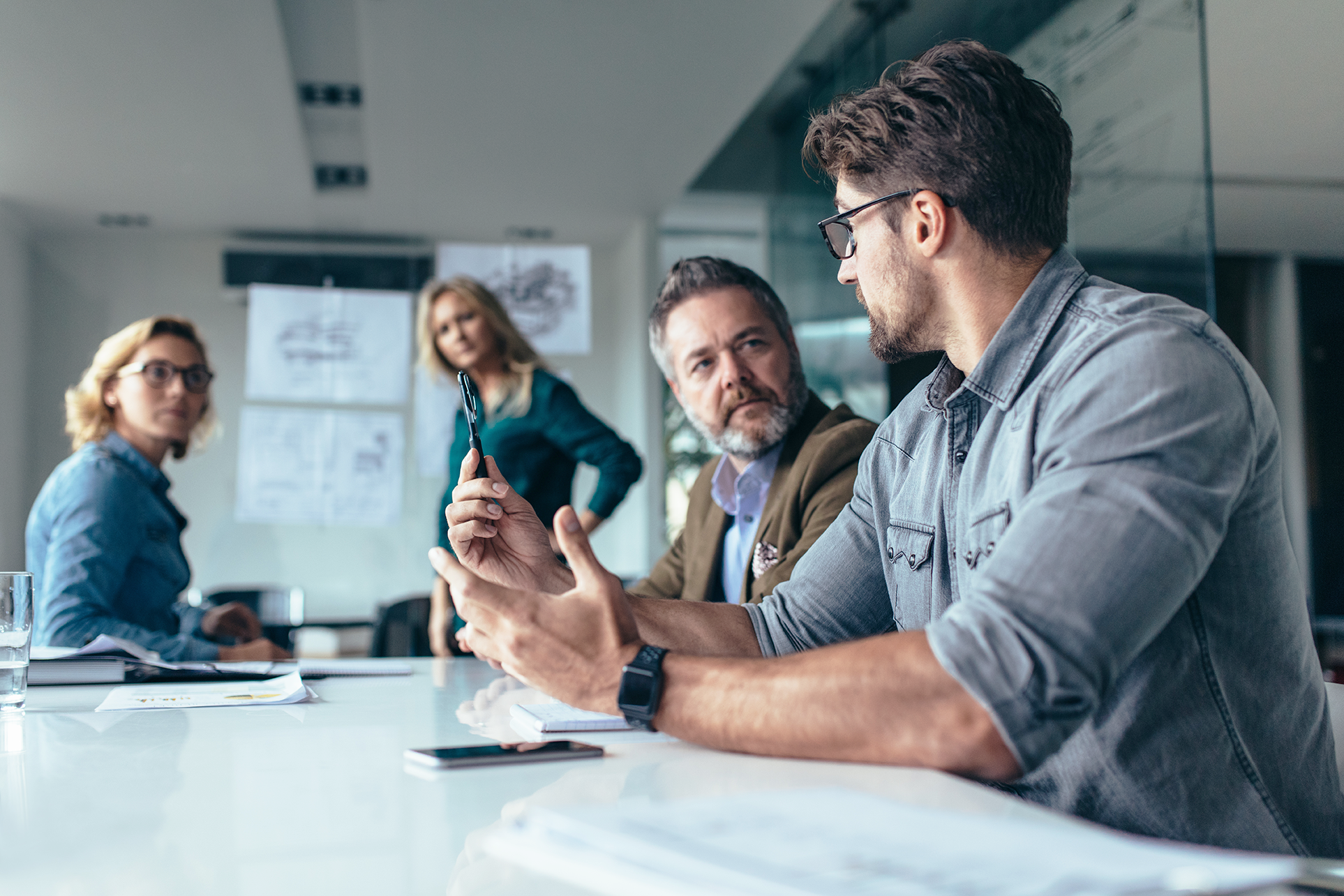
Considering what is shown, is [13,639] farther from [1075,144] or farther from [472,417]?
[1075,144]

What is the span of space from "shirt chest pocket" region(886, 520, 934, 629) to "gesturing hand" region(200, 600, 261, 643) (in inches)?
67.3

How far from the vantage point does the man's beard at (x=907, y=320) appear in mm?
1150

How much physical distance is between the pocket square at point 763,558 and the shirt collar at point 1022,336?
0.66 metres

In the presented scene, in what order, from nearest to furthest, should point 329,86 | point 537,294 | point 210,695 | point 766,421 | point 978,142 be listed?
1. point 978,142
2. point 210,695
3. point 766,421
4. point 329,86
5. point 537,294

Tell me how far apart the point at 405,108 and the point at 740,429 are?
2380 millimetres

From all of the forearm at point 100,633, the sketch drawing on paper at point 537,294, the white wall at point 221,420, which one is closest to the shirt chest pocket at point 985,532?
the forearm at point 100,633

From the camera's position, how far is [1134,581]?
0.72 meters

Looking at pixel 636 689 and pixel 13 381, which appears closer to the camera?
pixel 636 689

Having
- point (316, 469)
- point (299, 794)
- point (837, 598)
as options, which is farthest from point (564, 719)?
point (316, 469)

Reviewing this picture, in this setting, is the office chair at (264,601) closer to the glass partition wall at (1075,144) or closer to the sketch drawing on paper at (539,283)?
the sketch drawing on paper at (539,283)

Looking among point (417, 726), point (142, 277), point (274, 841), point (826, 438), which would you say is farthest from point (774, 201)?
point (274, 841)

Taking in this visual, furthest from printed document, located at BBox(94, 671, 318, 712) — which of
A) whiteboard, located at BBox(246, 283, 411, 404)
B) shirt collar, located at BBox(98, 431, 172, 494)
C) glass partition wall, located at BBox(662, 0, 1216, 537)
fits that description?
whiteboard, located at BBox(246, 283, 411, 404)

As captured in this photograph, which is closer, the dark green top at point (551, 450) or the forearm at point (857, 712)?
the forearm at point (857, 712)

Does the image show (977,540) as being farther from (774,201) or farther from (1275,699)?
(774,201)
